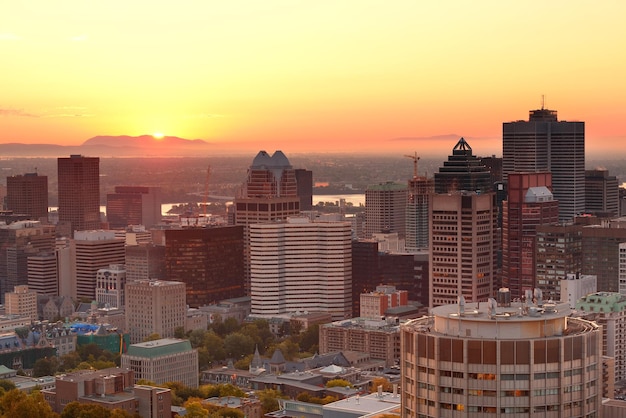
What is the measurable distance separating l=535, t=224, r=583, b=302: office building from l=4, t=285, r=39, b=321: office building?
40.7m

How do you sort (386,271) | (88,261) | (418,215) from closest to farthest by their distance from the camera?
1. (386,271)
2. (88,261)
3. (418,215)

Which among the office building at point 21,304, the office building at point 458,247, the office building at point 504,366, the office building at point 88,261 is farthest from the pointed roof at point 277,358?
the office building at point 504,366

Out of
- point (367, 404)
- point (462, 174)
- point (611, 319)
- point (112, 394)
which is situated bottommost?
point (112, 394)

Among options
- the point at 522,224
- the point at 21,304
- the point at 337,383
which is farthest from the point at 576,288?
the point at 21,304

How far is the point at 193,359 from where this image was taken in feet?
262

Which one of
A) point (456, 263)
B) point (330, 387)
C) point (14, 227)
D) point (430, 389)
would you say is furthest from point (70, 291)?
point (430, 389)

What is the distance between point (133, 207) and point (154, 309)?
9298 centimetres

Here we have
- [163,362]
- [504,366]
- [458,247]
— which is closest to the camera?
[504,366]

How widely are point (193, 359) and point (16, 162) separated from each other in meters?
107

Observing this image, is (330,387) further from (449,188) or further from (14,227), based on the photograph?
(14,227)

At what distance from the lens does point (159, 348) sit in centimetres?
7894

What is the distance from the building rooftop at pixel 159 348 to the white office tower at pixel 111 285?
112ft

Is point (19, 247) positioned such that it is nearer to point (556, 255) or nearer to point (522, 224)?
point (522, 224)

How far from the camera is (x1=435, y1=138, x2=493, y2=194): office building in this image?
3922 inches
